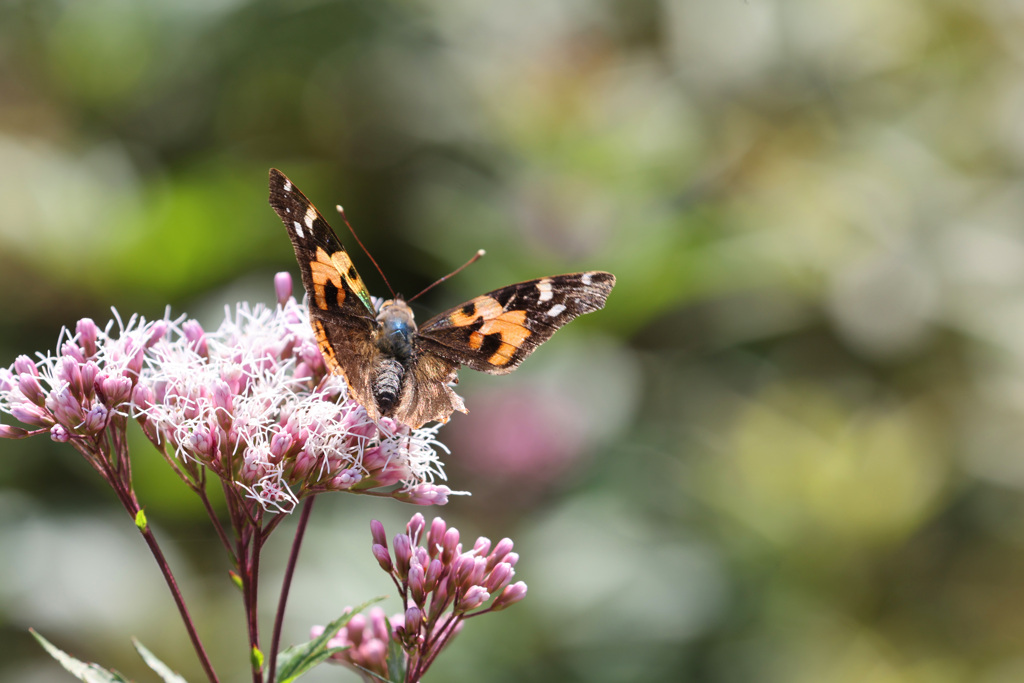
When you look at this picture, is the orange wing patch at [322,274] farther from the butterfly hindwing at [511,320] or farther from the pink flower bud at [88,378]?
the pink flower bud at [88,378]

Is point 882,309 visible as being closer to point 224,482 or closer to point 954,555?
point 954,555

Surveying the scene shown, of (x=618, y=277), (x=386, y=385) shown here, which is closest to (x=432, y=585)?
(x=386, y=385)

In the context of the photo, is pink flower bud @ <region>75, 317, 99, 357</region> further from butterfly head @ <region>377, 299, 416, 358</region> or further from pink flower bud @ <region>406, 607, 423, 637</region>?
pink flower bud @ <region>406, 607, 423, 637</region>

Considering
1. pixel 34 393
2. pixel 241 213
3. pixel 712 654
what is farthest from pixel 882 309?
pixel 34 393

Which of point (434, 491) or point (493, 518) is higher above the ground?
point (434, 491)

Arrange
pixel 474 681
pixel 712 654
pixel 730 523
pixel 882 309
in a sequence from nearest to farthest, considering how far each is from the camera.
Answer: pixel 474 681, pixel 712 654, pixel 730 523, pixel 882 309

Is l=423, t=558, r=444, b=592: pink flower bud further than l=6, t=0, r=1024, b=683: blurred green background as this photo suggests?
No

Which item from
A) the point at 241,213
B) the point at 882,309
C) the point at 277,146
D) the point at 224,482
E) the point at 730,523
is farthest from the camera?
the point at 277,146

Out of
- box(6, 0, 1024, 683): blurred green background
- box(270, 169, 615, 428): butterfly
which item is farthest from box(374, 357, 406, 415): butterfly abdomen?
box(6, 0, 1024, 683): blurred green background
